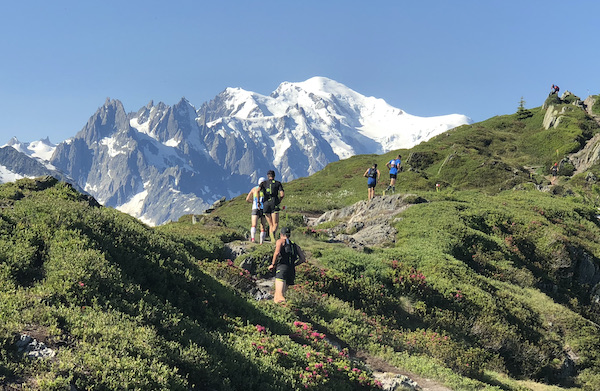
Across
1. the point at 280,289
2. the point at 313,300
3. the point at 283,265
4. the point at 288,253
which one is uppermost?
the point at 288,253

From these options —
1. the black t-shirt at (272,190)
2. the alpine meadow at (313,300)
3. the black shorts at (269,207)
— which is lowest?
the alpine meadow at (313,300)

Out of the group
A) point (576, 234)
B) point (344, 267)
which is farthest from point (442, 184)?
point (344, 267)

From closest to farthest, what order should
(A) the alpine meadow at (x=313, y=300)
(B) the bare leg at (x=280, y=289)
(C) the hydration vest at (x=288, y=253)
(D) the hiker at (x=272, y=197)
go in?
1. (A) the alpine meadow at (x=313, y=300)
2. (B) the bare leg at (x=280, y=289)
3. (C) the hydration vest at (x=288, y=253)
4. (D) the hiker at (x=272, y=197)

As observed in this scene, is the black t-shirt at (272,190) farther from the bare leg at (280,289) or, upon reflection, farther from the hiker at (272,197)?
the bare leg at (280,289)

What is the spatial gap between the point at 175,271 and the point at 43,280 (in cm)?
321

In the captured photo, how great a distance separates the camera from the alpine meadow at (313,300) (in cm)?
711

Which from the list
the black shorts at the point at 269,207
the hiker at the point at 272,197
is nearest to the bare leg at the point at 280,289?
the hiker at the point at 272,197

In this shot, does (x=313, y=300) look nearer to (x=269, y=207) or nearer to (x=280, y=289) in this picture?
(x=280, y=289)

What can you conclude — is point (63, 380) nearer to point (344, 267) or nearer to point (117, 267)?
point (117, 267)

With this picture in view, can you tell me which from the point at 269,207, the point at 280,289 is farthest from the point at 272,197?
the point at 280,289

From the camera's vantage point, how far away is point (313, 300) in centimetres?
1449

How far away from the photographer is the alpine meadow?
23.3 feet

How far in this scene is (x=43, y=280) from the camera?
8.43 metres

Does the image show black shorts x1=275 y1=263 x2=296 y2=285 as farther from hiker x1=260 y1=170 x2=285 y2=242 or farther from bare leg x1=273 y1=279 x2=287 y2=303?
hiker x1=260 y1=170 x2=285 y2=242
